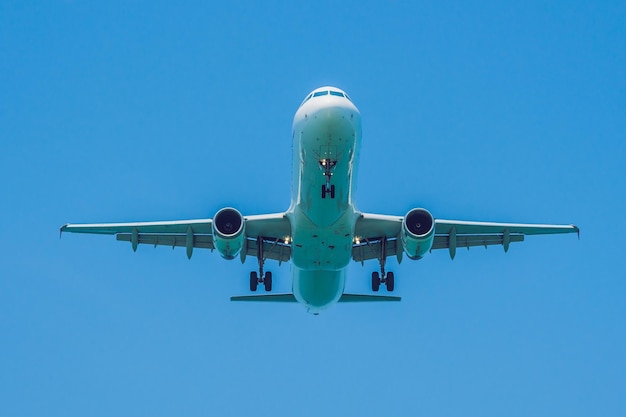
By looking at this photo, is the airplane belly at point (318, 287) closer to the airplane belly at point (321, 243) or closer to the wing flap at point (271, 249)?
the airplane belly at point (321, 243)

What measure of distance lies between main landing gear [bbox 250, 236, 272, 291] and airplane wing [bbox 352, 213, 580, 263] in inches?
141

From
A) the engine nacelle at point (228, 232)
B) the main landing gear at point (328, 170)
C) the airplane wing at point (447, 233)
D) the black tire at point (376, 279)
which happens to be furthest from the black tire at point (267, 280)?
the main landing gear at point (328, 170)

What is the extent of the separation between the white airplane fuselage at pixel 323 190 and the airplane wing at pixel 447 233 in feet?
4.96

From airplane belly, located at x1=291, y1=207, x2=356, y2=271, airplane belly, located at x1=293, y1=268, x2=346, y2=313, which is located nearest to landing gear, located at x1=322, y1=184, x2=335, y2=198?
airplane belly, located at x1=291, y1=207, x2=356, y2=271

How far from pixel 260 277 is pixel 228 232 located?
166 inches

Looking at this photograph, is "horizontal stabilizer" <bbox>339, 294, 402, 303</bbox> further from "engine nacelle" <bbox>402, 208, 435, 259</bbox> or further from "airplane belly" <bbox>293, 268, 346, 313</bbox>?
"engine nacelle" <bbox>402, 208, 435, 259</bbox>

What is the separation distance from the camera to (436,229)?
110 ft

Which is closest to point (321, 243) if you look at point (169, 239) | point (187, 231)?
point (187, 231)

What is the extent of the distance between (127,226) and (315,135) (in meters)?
9.30

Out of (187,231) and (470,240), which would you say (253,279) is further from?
(470,240)

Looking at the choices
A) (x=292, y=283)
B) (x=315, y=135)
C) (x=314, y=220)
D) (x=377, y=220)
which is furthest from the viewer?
(x=292, y=283)

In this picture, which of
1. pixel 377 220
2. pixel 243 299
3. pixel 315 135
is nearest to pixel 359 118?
pixel 315 135

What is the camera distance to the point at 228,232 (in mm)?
30266

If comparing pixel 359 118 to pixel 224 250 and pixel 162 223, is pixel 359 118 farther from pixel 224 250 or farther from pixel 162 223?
pixel 162 223
